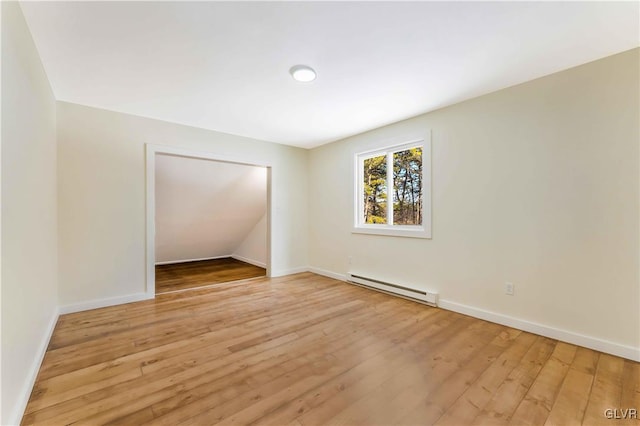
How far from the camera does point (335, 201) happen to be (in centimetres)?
448

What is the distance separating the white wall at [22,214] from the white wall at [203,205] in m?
1.84

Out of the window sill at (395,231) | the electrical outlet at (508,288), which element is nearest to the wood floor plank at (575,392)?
the electrical outlet at (508,288)

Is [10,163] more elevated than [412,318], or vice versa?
[10,163]

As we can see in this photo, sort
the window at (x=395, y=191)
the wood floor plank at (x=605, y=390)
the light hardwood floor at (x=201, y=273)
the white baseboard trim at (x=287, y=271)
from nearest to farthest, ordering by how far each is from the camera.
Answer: the wood floor plank at (x=605, y=390) → the window at (x=395, y=191) → the light hardwood floor at (x=201, y=273) → the white baseboard trim at (x=287, y=271)

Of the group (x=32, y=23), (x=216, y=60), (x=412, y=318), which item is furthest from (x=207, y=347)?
(x=32, y=23)

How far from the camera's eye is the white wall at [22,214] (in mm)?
1336

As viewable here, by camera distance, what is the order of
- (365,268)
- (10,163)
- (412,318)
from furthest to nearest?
(365,268), (412,318), (10,163)

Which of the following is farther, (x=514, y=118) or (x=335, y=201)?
(x=335, y=201)

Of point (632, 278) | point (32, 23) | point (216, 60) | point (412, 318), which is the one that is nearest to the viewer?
point (32, 23)

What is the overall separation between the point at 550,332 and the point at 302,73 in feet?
10.3

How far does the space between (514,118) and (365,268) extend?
8.39 ft

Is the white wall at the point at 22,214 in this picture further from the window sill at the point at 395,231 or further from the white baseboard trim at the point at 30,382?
the window sill at the point at 395,231

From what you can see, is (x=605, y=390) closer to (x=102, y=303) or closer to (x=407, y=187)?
(x=407, y=187)

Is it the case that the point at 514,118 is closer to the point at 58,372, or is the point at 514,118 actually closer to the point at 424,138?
the point at 424,138
